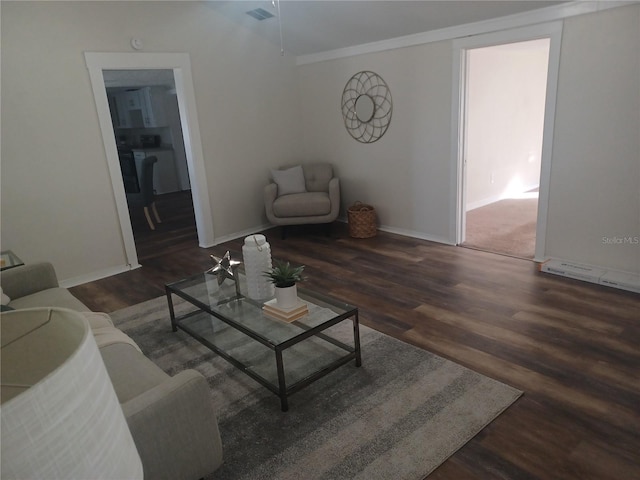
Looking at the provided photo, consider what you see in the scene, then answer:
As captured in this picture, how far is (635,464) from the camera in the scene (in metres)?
1.90

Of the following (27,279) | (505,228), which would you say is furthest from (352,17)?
(27,279)

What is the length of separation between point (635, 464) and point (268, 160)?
4.73 metres

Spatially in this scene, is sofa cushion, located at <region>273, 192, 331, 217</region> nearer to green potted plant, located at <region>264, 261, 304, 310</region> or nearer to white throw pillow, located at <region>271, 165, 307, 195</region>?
white throw pillow, located at <region>271, 165, 307, 195</region>

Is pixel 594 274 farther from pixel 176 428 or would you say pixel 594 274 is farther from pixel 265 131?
pixel 265 131

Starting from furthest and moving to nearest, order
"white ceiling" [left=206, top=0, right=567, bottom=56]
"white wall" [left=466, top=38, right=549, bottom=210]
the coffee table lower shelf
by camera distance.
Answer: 1. "white wall" [left=466, top=38, right=549, bottom=210]
2. "white ceiling" [left=206, top=0, right=567, bottom=56]
3. the coffee table lower shelf

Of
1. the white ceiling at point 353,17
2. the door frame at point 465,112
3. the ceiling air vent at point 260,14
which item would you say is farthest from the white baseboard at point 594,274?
the ceiling air vent at point 260,14

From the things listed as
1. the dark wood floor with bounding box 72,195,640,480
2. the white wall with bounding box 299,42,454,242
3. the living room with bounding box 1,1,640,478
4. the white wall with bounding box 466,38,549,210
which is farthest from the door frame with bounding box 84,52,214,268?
the white wall with bounding box 466,38,549,210

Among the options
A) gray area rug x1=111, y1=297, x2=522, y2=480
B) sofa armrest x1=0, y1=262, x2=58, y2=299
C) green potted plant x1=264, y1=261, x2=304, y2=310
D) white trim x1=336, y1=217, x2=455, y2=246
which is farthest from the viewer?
white trim x1=336, y1=217, x2=455, y2=246

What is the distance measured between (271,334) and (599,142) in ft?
9.59

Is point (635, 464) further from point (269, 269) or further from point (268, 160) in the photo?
point (268, 160)

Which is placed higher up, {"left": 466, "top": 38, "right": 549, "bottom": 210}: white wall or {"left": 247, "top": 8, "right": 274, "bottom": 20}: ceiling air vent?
{"left": 247, "top": 8, "right": 274, "bottom": 20}: ceiling air vent

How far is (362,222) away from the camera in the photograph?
17.0 feet

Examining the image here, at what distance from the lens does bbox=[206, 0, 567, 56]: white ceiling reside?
12.5ft

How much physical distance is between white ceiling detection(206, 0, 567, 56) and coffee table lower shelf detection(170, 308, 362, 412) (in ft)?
9.25
